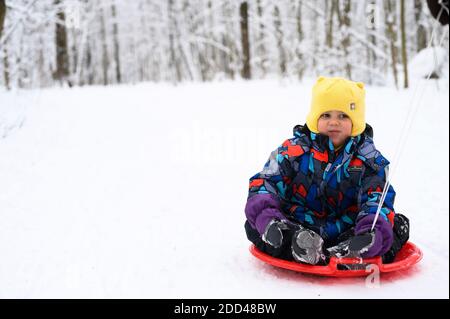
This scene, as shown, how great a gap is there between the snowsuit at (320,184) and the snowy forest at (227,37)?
1.82 m

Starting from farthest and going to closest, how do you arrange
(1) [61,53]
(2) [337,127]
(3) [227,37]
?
1. (3) [227,37]
2. (1) [61,53]
3. (2) [337,127]

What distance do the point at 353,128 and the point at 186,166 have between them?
224 centimetres

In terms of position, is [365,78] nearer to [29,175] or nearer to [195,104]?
[195,104]

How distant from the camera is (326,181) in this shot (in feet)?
8.23

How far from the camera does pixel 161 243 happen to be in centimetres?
277

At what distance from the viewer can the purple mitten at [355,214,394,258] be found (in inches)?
85.0

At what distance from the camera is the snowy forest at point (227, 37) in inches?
329

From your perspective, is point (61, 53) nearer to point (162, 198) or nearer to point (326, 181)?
point (162, 198)

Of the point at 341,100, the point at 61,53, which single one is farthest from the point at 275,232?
the point at 61,53

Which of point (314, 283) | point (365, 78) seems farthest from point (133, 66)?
point (314, 283)

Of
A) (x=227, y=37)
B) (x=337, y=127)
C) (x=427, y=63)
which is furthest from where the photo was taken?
(x=227, y=37)

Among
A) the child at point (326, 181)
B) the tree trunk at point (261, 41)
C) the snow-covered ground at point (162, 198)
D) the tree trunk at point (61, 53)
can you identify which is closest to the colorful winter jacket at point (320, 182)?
the child at point (326, 181)

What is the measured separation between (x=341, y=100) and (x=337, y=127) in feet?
0.44

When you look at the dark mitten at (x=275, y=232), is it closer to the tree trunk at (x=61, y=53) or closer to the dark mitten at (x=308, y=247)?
the dark mitten at (x=308, y=247)
